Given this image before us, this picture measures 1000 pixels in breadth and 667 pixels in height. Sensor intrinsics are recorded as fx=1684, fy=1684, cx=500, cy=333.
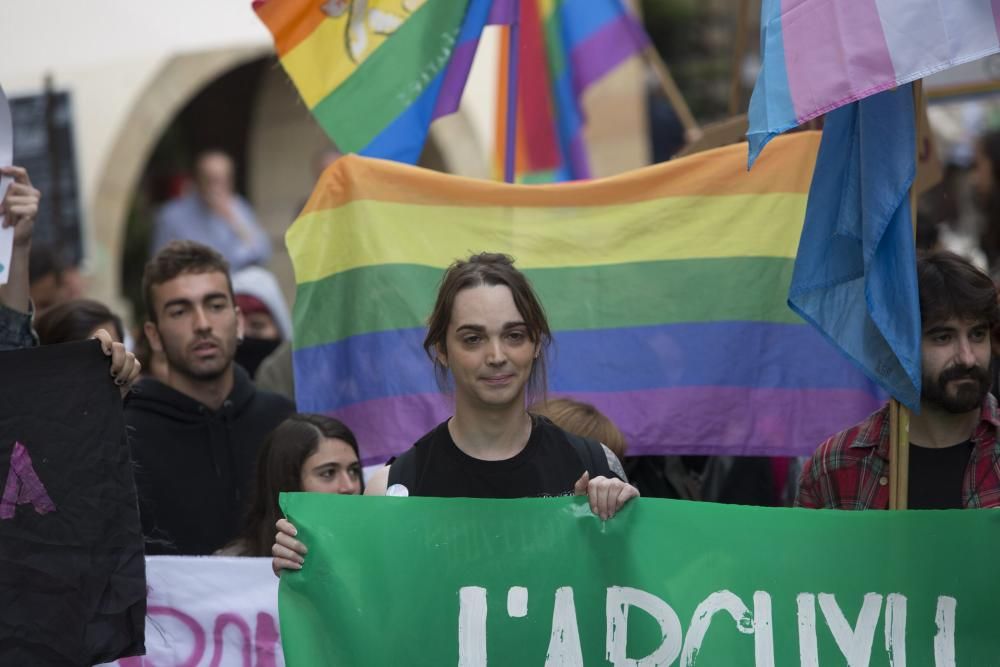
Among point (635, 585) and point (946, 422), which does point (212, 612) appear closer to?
point (635, 585)

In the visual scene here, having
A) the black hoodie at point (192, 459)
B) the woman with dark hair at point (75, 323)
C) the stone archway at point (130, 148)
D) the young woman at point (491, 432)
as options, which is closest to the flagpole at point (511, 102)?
the black hoodie at point (192, 459)

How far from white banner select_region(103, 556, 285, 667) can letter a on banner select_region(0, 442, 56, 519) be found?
47cm

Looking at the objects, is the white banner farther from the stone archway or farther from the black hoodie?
the stone archway

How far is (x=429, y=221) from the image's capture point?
506cm

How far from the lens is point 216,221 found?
1032 centimetres

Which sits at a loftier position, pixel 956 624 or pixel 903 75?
pixel 903 75

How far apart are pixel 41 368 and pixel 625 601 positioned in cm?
153

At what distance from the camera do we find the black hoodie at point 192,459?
4.98m

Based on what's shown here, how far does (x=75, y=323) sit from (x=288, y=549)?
6.39ft

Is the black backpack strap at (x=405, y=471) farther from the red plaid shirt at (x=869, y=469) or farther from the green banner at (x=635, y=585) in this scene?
the red plaid shirt at (x=869, y=469)

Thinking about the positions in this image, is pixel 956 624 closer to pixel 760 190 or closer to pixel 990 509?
pixel 990 509

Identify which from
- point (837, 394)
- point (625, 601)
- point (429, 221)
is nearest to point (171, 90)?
point (429, 221)

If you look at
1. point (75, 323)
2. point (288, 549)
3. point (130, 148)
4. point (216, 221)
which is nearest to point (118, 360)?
point (288, 549)

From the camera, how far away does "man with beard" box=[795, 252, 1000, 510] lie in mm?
4078
